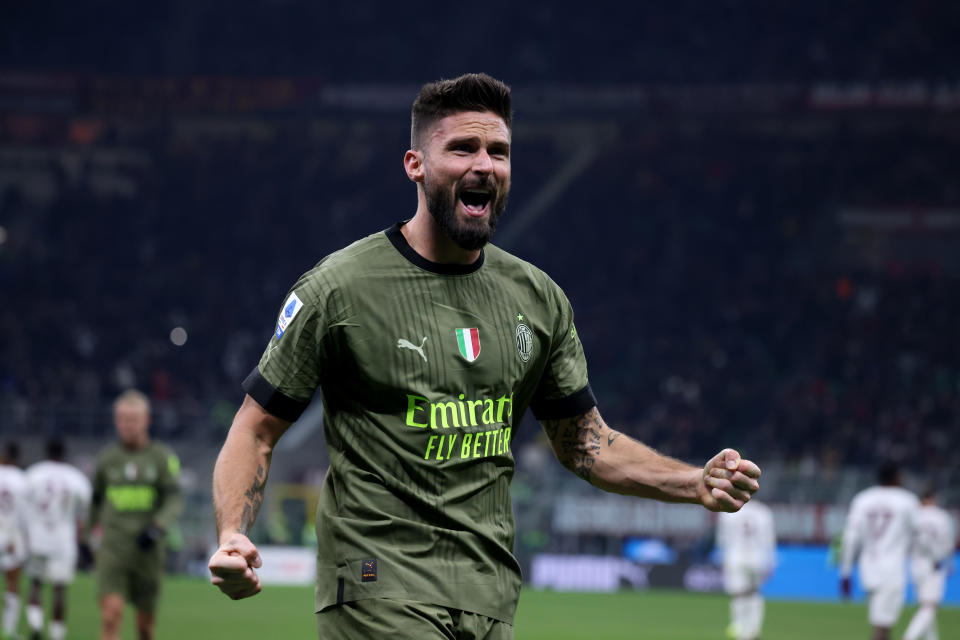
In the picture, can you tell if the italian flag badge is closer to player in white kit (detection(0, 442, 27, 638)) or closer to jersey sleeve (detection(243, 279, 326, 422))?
jersey sleeve (detection(243, 279, 326, 422))

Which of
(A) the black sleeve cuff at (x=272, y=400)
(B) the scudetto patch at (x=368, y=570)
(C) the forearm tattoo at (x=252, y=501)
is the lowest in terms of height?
(B) the scudetto patch at (x=368, y=570)

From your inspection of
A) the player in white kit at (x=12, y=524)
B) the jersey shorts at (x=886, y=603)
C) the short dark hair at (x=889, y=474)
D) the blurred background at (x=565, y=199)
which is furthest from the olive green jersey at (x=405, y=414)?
the blurred background at (x=565, y=199)

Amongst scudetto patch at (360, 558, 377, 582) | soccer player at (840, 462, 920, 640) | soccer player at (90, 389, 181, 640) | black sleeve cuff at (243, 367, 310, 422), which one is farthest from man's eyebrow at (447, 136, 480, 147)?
soccer player at (840, 462, 920, 640)

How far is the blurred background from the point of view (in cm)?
2933

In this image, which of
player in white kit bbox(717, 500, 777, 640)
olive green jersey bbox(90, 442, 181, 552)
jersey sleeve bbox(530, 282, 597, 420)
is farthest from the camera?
player in white kit bbox(717, 500, 777, 640)

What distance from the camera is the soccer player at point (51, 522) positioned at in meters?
14.0

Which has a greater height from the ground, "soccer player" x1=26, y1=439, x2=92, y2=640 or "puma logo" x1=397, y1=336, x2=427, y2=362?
"puma logo" x1=397, y1=336, x2=427, y2=362

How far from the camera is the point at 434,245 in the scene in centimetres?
377

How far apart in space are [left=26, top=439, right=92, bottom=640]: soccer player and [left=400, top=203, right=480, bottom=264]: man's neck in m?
11.0

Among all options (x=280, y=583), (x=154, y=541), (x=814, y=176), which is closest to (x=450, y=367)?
(x=154, y=541)

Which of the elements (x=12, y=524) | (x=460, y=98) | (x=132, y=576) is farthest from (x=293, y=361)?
(x=12, y=524)

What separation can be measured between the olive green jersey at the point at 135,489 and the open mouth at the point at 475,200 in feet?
26.8

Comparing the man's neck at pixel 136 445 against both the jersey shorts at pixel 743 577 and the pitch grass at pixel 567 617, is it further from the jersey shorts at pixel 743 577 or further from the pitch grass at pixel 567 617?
the jersey shorts at pixel 743 577

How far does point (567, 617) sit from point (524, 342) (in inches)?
616
